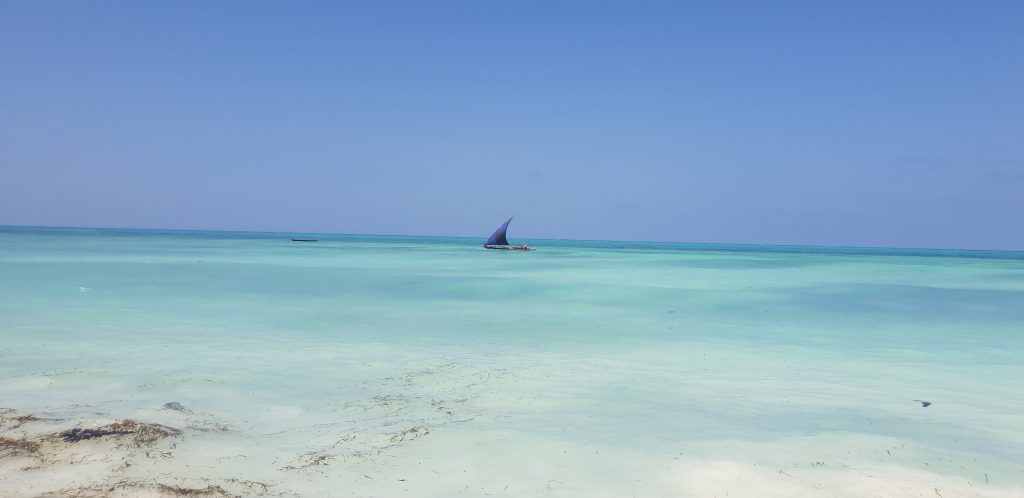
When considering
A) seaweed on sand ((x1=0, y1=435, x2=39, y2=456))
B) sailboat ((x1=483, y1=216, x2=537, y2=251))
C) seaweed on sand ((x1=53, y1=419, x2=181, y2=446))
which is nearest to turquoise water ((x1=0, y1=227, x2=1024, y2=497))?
seaweed on sand ((x1=53, y1=419, x2=181, y2=446))

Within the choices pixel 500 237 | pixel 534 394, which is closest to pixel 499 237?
pixel 500 237

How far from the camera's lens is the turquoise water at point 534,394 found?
Result: 11.3ft

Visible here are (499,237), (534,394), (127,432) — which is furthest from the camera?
(499,237)

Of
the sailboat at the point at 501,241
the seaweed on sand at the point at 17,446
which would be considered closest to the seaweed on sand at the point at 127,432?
the seaweed on sand at the point at 17,446

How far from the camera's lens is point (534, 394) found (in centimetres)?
527

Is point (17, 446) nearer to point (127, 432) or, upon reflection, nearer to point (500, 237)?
point (127, 432)

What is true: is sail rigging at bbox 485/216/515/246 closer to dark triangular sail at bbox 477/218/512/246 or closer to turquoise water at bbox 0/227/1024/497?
dark triangular sail at bbox 477/218/512/246

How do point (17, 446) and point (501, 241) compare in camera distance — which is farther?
point (501, 241)

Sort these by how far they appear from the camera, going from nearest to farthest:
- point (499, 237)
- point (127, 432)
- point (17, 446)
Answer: point (17, 446)
point (127, 432)
point (499, 237)

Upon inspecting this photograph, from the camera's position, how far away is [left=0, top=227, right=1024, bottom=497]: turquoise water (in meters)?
3.46

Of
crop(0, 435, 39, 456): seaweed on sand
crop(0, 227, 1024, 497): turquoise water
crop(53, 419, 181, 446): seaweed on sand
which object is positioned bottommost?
crop(0, 227, 1024, 497): turquoise water

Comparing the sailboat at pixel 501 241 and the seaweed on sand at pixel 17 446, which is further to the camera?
the sailboat at pixel 501 241

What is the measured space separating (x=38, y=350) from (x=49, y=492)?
4.77 meters

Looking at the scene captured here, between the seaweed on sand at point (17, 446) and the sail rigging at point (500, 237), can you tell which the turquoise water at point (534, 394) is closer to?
the seaweed on sand at point (17, 446)
